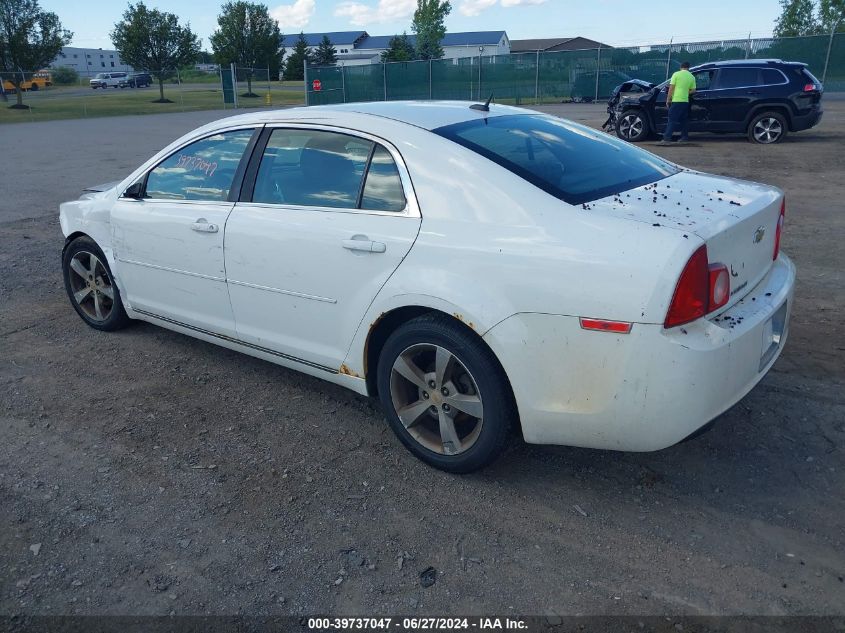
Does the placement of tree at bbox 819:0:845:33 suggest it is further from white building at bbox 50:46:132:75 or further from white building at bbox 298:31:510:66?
white building at bbox 50:46:132:75

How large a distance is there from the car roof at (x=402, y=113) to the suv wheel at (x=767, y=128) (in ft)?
42.7

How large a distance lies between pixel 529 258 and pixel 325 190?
1311mm

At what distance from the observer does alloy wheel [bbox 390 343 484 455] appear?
10.3 ft

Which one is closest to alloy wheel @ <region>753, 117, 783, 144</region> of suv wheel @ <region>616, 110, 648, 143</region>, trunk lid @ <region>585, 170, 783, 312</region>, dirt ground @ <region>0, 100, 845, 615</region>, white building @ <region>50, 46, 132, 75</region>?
suv wheel @ <region>616, 110, 648, 143</region>

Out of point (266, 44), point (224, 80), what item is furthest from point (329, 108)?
point (266, 44)

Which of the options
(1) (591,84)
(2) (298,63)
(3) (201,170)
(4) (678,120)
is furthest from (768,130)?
(2) (298,63)

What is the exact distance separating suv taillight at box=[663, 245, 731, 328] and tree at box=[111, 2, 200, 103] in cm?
5176

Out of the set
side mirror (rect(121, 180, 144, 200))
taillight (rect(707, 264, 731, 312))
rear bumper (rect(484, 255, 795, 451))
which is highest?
side mirror (rect(121, 180, 144, 200))

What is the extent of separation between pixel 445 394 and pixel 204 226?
6.00 feet

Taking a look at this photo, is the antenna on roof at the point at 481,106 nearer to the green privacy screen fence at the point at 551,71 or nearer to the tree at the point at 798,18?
the green privacy screen fence at the point at 551,71

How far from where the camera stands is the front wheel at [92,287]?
502cm

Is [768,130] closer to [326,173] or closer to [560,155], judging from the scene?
[560,155]

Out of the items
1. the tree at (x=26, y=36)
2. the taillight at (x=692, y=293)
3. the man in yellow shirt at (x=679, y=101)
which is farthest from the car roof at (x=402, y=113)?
the tree at (x=26, y=36)

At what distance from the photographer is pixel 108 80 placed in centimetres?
6022
